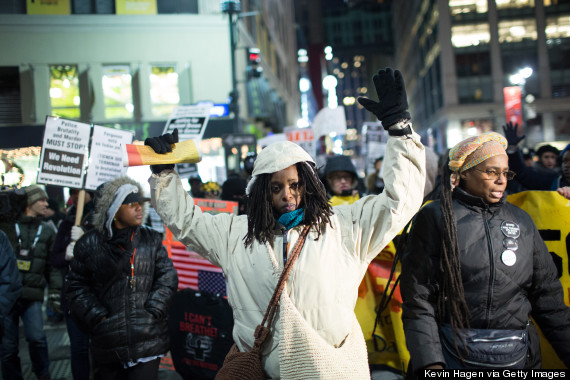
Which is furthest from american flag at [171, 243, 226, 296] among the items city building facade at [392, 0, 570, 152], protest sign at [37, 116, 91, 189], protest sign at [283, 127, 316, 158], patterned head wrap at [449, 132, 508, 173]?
city building facade at [392, 0, 570, 152]

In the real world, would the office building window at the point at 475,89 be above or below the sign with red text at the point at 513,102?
above

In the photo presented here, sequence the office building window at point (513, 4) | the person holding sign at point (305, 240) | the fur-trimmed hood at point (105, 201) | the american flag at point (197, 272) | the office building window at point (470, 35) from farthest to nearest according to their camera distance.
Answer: the office building window at point (470, 35), the office building window at point (513, 4), the american flag at point (197, 272), the fur-trimmed hood at point (105, 201), the person holding sign at point (305, 240)

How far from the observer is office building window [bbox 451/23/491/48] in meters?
49.6

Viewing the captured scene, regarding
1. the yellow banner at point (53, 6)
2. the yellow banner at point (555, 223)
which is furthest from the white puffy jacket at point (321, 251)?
the yellow banner at point (53, 6)

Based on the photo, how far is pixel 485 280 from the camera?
2906 mm

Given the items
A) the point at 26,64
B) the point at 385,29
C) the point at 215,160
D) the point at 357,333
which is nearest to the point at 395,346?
the point at 357,333

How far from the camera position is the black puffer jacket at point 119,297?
13.1 feet

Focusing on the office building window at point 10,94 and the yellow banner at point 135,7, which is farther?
the yellow banner at point 135,7

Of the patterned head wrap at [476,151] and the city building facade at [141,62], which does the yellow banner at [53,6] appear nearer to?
the city building facade at [141,62]

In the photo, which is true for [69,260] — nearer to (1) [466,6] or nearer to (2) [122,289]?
(2) [122,289]

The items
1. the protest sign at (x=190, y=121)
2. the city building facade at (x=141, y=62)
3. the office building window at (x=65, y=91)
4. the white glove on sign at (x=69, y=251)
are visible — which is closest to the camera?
the white glove on sign at (x=69, y=251)

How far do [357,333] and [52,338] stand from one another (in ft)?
22.3

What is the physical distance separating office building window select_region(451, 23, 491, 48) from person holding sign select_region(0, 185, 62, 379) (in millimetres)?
50229

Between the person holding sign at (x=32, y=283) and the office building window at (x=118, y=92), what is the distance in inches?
503
